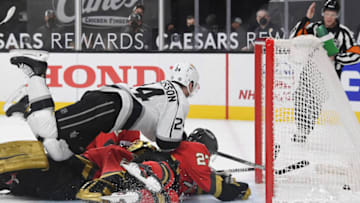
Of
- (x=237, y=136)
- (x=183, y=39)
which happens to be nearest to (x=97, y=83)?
(x=183, y=39)

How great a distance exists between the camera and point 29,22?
780cm

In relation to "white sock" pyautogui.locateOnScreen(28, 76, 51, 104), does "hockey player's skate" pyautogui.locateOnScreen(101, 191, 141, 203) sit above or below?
below

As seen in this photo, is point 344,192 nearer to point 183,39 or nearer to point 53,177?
point 53,177

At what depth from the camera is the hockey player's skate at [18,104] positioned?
304cm

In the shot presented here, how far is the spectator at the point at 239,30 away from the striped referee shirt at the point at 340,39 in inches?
116

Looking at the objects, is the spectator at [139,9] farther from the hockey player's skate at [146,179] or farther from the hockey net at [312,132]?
the hockey player's skate at [146,179]

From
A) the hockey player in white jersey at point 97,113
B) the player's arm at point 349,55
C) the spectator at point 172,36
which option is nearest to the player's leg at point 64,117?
the hockey player in white jersey at point 97,113

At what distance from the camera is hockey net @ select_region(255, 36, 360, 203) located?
9.71ft

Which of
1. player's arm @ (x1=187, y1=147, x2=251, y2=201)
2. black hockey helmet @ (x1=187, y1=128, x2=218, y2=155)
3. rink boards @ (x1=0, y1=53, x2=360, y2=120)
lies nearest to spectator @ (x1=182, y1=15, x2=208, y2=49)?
rink boards @ (x1=0, y1=53, x2=360, y2=120)

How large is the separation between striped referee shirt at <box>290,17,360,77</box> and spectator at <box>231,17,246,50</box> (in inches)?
116

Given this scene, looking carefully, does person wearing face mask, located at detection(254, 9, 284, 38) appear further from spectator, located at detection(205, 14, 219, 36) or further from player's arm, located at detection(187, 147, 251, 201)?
player's arm, located at detection(187, 147, 251, 201)

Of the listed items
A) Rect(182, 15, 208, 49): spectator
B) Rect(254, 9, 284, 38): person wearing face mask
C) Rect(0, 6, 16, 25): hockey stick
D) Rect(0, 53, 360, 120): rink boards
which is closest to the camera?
Rect(0, 53, 360, 120): rink boards

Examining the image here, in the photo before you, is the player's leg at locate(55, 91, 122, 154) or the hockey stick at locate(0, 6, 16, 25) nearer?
the player's leg at locate(55, 91, 122, 154)

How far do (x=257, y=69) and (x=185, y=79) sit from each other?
2.06ft
